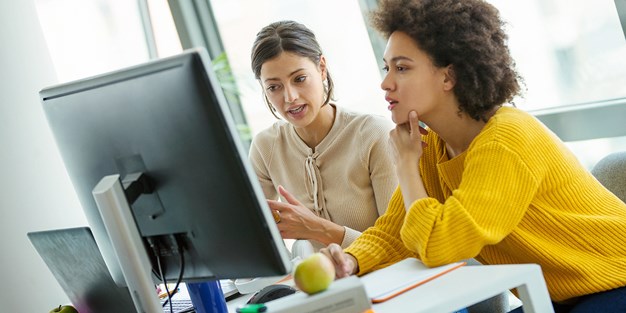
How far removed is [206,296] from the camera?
1.65 metres

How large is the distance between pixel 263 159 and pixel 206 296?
48.5 inches

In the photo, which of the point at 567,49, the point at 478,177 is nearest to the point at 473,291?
the point at 478,177

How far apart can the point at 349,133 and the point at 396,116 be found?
2.11 ft

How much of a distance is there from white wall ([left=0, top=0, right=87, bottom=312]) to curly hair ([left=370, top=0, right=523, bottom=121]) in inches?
65.5

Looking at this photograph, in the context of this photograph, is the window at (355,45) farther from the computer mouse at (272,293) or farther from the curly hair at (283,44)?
the computer mouse at (272,293)

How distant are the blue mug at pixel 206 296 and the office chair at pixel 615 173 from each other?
104 centimetres

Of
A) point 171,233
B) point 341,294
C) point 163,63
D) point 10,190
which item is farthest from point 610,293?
point 10,190

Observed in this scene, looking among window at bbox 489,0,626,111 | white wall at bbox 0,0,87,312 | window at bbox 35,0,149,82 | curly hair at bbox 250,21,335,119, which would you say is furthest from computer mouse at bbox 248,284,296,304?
window at bbox 35,0,149,82

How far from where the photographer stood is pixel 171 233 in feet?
4.66

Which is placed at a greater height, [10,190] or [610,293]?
[10,190]

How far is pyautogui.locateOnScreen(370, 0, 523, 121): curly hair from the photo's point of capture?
1885 mm

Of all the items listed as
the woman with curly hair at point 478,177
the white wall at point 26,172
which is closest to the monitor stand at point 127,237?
the woman with curly hair at point 478,177

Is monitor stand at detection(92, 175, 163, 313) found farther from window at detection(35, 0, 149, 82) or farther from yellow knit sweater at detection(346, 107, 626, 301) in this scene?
window at detection(35, 0, 149, 82)

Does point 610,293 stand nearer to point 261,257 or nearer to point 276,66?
point 261,257
